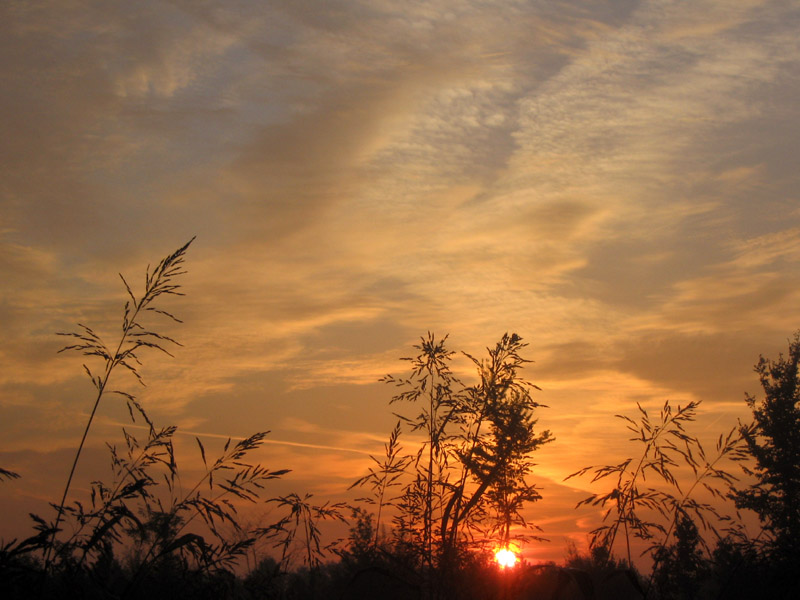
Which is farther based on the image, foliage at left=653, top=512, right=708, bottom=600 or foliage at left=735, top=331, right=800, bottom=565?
foliage at left=735, top=331, right=800, bottom=565

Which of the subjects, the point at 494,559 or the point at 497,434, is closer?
the point at 494,559

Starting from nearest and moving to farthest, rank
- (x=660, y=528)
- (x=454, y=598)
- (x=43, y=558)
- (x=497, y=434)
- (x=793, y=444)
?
(x=43, y=558), (x=660, y=528), (x=454, y=598), (x=497, y=434), (x=793, y=444)

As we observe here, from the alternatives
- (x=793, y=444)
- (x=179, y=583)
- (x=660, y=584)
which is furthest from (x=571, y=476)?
(x=793, y=444)

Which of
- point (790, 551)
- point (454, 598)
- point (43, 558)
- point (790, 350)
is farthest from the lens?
point (790, 350)

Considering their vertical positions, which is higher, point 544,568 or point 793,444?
point 793,444

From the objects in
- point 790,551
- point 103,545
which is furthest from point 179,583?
point 790,551

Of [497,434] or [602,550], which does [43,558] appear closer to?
[602,550]

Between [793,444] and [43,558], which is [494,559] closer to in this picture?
[43,558]

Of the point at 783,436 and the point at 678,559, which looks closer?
the point at 678,559

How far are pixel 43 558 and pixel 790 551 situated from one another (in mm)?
4380

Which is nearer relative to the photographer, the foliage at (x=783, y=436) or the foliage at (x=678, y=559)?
the foliage at (x=678, y=559)

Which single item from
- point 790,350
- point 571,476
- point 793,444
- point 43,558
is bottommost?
point 43,558

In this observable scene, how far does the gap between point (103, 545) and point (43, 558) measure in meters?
0.27

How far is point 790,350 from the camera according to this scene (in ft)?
140
